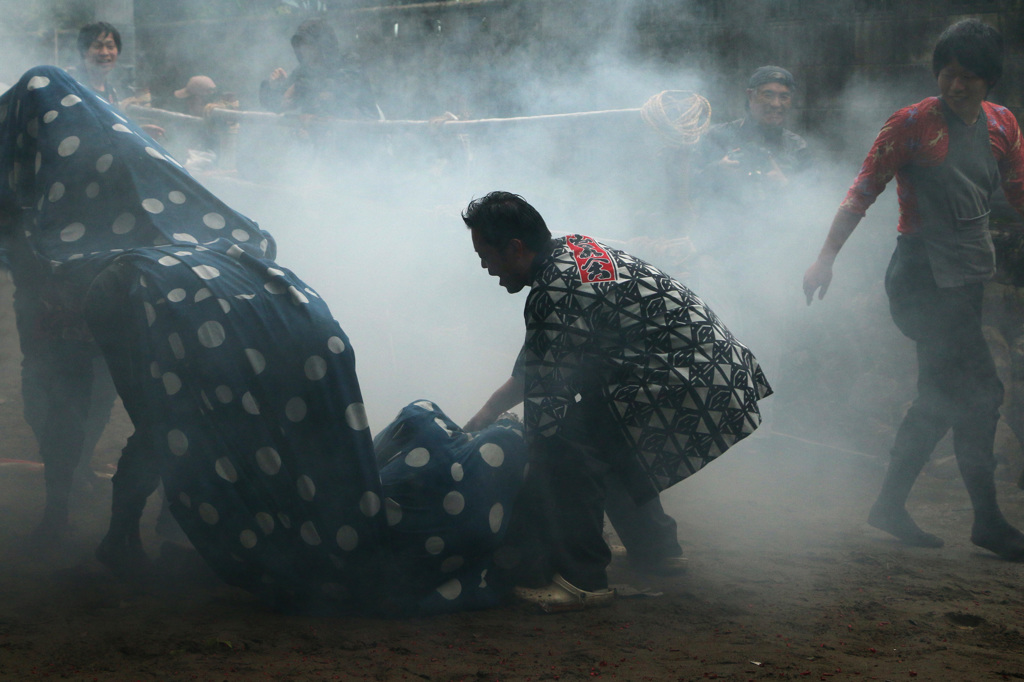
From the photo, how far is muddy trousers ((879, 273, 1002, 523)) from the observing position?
3.35 m

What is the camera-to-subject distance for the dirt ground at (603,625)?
82.4 inches

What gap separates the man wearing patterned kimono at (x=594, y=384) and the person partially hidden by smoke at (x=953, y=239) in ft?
3.96

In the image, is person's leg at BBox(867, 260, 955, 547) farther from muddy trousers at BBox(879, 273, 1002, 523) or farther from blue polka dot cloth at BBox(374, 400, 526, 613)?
blue polka dot cloth at BBox(374, 400, 526, 613)

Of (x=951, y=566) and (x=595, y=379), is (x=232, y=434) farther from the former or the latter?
(x=951, y=566)

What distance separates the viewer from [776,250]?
582 cm

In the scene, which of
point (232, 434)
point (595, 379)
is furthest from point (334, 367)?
point (595, 379)

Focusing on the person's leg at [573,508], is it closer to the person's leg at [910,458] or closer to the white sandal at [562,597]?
the white sandal at [562,597]

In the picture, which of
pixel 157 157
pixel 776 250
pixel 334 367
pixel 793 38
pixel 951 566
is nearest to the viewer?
pixel 334 367

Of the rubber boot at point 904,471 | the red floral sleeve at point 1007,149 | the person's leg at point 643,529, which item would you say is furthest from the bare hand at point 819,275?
the person's leg at point 643,529

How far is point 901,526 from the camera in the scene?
11.6ft

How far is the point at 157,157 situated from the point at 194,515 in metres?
1.31

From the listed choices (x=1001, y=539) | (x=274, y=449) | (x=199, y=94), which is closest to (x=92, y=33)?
(x=199, y=94)

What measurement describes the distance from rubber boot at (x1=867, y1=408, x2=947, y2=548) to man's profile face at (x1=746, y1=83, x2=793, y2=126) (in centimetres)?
257

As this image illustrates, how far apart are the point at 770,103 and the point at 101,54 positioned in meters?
4.13
